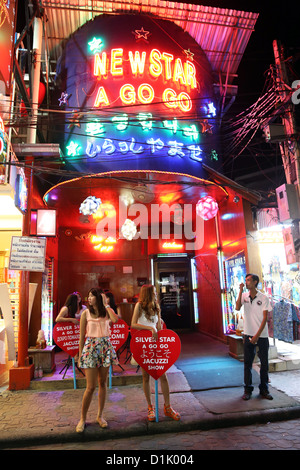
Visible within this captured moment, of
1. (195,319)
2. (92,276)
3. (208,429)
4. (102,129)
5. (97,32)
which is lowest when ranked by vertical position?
(208,429)

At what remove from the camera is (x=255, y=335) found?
589cm

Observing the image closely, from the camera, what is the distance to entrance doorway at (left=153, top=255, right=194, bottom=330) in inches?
537

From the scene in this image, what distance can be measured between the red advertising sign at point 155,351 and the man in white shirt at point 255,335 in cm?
174

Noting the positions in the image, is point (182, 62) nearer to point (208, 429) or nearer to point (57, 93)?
point (57, 93)

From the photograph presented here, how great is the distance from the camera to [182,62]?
11438mm

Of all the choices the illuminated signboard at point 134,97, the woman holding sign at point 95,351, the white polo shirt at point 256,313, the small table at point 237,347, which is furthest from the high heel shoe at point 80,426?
the illuminated signboard at point 134,97

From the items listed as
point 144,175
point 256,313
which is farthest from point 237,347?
point 144,175

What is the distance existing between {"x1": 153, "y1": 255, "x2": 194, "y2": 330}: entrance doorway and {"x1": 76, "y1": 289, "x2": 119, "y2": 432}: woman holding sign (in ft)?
28.6

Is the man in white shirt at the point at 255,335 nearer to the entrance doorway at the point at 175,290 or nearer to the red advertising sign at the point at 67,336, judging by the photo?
the red advertising sign at the point at 67,336

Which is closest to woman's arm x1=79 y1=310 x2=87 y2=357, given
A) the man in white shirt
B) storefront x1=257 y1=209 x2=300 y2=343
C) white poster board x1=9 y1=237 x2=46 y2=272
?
white poster board x1=9 y1=237 x2=46 y2=272

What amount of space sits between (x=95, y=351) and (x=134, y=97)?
8.29 meters

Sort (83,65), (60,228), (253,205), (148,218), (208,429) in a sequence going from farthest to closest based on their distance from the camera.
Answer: (60,228) < (148,218) < (83,65) < (253,205) < (208,429)
